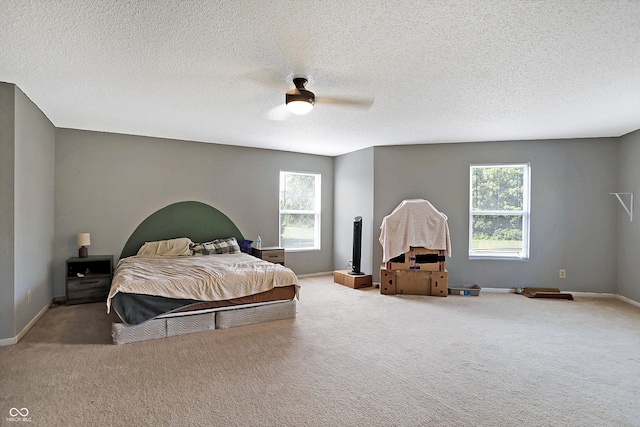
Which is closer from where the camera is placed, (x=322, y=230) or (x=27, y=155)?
(x=27, y=155)

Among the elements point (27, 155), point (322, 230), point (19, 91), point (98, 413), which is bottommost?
point (98, 413)

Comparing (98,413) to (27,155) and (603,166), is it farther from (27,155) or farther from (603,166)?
(603,166)

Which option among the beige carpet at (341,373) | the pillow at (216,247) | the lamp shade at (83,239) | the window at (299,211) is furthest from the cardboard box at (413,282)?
the lamp shade at (83,239)

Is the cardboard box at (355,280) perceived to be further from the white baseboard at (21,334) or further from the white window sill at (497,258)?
the white baseboard at (21,334)

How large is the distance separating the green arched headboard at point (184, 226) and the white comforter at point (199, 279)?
34.1 inches

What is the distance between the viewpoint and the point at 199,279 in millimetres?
3604

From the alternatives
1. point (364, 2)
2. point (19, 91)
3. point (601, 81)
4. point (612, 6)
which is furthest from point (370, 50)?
point (19, 91)

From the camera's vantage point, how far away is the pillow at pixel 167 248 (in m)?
5.18

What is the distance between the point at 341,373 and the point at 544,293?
154 inches

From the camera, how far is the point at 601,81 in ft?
9.91

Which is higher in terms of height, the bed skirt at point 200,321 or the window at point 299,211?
the window at point 299,211

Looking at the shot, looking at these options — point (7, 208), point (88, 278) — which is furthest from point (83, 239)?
Result: point (7, 208)

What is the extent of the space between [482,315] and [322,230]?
3.39 m

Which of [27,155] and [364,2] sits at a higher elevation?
[364,2]
